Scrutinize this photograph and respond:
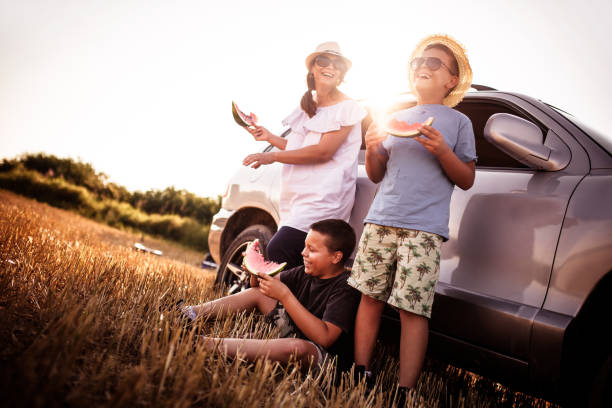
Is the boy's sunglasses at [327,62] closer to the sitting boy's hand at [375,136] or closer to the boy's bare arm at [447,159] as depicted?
the sitting boy's hand at [375,136]

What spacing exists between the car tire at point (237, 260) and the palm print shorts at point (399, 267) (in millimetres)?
1481

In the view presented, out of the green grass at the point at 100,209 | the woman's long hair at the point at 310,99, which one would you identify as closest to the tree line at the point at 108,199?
the green grass at the point at 100,209

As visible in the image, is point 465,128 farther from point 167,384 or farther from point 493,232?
point 167,384

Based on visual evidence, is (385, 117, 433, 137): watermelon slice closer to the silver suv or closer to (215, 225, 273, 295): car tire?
the silver suv

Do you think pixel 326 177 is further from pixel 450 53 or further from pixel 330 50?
pixel 450 53

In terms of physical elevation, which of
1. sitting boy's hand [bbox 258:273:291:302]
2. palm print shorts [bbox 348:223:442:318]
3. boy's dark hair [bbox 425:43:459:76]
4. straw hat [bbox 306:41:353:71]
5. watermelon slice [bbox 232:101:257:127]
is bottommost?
sitting boy's hand [bbox 258:273:291:302]

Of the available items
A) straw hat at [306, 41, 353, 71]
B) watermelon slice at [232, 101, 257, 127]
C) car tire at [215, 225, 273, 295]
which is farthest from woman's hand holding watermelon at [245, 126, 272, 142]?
car tire at [215, 225, 273, 295]

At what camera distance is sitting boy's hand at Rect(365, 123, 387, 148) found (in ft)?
7.55

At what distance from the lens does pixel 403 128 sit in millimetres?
2148

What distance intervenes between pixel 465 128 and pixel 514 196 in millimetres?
445

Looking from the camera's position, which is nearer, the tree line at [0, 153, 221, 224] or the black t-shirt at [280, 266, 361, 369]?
the black t-shirt at [280, 266, 361, 369]

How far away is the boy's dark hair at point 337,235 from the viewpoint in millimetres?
2455

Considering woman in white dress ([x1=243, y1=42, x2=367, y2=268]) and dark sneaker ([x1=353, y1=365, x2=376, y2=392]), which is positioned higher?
woman in white dress ([x1=243, y1=42, x2=367, y2=268])

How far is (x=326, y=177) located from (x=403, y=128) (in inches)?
32.8
